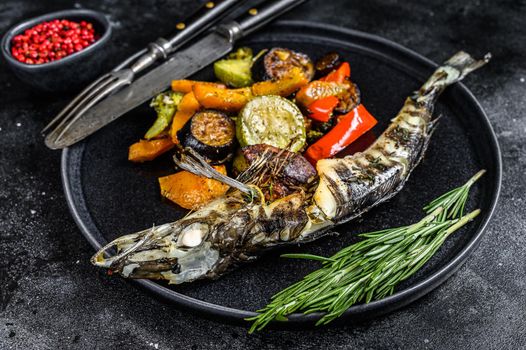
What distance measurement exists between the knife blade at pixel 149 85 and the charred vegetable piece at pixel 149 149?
0.91ft

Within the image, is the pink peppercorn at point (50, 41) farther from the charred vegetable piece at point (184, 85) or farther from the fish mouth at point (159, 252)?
the fish mouth at point (159, 252)

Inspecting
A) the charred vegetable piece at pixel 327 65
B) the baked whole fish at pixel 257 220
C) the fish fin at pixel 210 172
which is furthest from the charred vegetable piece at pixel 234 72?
the fish fin at pixel 210 172

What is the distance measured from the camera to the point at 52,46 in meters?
4.35

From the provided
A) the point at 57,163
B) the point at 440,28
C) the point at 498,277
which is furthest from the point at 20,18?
the point at 498,277

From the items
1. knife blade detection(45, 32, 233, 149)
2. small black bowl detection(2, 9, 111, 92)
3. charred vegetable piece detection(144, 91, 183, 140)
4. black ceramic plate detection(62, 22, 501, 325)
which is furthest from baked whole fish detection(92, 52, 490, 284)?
small black bowl detection(2, 9, 111, 92)

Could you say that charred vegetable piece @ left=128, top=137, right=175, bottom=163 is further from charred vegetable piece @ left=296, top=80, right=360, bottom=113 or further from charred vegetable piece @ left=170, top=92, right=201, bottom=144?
charred vegetable piece @ left=296, top=80, right=360, bottom=113

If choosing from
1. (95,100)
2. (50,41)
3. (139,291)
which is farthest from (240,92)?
(50,41)

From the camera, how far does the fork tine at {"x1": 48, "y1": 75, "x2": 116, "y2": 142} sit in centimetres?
395

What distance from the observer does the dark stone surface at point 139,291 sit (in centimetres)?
322

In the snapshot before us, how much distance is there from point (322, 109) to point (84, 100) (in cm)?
151

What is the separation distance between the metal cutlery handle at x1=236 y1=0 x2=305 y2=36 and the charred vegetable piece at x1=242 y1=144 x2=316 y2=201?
1.34m

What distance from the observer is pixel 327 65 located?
4.24 meters

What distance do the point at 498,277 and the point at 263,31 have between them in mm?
2495

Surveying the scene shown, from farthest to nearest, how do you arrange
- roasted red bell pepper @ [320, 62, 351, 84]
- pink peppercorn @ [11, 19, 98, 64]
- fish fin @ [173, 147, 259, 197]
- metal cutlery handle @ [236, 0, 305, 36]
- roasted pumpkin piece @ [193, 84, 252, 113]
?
A: metal cutlery handle @ [236, 0, 305, 36]
pink peppercorn @ [11, 19, 98, 64]
roasted red bell pepper @ [320, 62, 351, 84]
roasted pumpkin piece @ [193, 84, 252, 113]
fish fin @ [173, 147, 259, 197]
